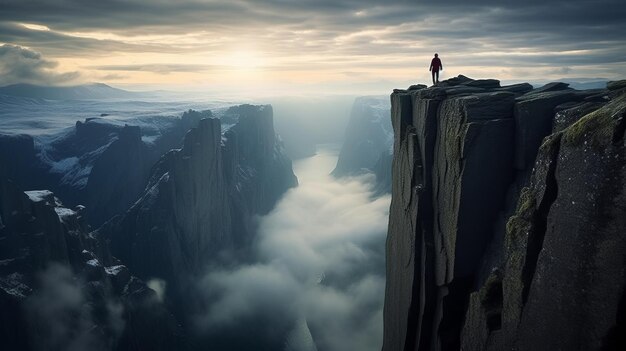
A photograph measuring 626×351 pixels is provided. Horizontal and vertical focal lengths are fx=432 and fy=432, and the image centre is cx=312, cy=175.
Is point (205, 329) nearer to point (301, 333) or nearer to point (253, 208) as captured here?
point (301, 333)

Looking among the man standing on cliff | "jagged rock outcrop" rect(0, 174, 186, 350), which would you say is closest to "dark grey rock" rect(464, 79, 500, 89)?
the man standing on cliff

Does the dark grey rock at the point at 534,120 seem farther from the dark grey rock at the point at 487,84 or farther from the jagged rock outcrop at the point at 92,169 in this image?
the jagged rock outcrop at the point at 92,169

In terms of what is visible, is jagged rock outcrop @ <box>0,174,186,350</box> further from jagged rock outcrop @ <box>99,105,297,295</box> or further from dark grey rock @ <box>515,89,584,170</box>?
dark grey rock @ <box>515,89,584,170</box>

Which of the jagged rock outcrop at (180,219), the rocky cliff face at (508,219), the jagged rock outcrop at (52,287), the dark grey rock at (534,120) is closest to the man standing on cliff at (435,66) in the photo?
the rocky cliff face at (508,219)

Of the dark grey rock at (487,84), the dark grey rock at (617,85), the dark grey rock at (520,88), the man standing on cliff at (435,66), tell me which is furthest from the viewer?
the man standing on cliff at (435,66)

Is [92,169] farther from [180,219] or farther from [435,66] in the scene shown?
[435,66]

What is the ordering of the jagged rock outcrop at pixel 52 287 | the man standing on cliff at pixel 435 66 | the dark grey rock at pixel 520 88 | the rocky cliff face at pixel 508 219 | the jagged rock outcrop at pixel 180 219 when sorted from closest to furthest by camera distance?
the rocky cliff face at pixel 508 219 < the dark grey rock at pixel 520 88 < the man standing on cliff at pixel 435 66 < the jagged rock outcrop at pixel 52 287 < the jagged rock outcrop at pixel 180 219

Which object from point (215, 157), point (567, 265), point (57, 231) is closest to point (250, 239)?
point (215, 157)
